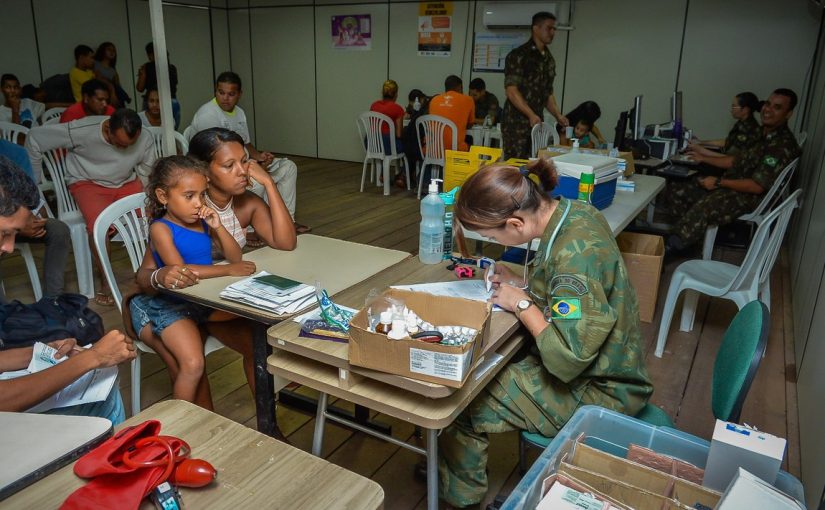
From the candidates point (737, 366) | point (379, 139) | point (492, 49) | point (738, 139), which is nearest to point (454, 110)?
point (379, 139)

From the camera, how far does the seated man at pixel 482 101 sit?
6730 mm

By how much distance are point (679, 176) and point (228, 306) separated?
140 inches

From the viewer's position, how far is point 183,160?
6.33ft

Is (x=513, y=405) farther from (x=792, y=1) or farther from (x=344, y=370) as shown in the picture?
(x=792, y=1)

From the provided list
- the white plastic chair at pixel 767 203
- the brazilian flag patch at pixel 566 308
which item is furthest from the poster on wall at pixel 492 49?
the brazilian flag patch at pixel 566 308

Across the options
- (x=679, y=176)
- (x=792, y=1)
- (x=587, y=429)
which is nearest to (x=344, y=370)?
(x=587, y=429)

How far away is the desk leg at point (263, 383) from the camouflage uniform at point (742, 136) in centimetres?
421

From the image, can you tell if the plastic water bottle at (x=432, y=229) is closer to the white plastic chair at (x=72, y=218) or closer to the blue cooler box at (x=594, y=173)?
the blue cooler box at (x=594, y=173)

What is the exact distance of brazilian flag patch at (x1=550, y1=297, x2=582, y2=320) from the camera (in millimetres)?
1391

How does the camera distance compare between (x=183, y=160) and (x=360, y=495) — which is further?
(x=183, y=160)

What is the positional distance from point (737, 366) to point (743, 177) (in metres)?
3.44

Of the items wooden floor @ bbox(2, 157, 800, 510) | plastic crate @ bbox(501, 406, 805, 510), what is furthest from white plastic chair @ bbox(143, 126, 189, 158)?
plastic crate @ bbox(501, 406, 805, 510)

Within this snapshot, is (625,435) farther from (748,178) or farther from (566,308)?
(748,178)

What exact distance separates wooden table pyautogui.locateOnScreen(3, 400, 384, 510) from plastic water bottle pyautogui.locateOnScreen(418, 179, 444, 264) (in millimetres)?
1028
